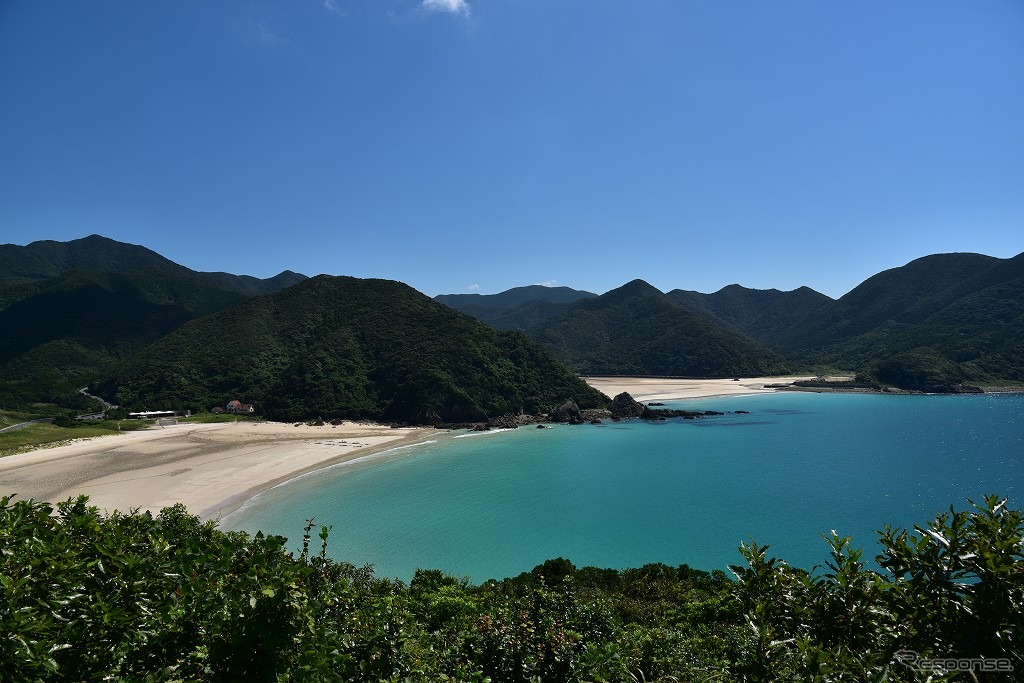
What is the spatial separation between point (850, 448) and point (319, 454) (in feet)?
227

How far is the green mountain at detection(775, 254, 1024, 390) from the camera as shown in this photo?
392 feet

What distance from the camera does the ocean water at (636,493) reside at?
29.8 m

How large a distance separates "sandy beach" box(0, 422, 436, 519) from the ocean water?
4.67 m

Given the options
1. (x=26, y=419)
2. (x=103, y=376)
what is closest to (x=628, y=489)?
(x=26, y=419)

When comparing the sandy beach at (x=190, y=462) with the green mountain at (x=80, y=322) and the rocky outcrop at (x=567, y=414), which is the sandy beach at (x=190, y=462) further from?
the green mountain at (x=80, y=322)

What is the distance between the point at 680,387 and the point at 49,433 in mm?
140147

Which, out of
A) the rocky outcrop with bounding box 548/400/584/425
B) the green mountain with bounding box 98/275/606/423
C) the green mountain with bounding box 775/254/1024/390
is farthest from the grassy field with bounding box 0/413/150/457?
the green mountain with bounding box 775/254/1024/390

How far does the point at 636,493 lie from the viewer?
43.1m

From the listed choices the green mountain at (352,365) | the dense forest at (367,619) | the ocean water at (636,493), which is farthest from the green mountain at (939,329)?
the dense forest at (367,619)

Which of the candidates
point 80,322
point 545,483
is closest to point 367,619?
point 545,483

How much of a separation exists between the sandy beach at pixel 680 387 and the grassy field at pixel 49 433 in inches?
4067

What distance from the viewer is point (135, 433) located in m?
63.7

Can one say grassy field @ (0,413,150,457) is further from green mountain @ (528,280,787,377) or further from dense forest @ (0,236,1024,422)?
green mountain @ (528,280,787,377)

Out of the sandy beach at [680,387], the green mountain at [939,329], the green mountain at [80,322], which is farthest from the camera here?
the sandy beach at [680,387]
